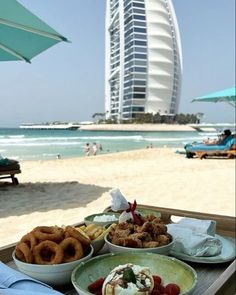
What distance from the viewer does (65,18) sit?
2512 mm

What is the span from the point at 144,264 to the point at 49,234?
11.2 inches

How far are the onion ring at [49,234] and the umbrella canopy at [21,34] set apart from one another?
1.18m

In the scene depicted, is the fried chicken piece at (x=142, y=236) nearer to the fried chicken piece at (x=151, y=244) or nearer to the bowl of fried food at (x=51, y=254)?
the fried chicken piece at (x=151, y=244)

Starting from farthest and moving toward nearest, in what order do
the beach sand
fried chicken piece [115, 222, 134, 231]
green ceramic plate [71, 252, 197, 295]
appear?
the beach sand < fried chicken piece [115, 222, 134, 231] < green ceramic plate [71, 252, 197, 295]

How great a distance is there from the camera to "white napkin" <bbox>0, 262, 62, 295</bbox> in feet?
2.37

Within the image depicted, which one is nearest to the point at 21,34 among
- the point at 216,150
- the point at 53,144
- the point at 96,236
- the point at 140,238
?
the point at 96,236

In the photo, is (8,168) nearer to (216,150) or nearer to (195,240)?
(195,240)

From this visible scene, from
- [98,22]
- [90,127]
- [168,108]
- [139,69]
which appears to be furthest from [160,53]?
[98,22]

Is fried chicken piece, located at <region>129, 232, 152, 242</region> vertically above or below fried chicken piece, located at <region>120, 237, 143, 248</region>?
above

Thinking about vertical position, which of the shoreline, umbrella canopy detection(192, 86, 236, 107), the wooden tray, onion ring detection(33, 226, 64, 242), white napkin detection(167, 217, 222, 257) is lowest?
the wooden tray

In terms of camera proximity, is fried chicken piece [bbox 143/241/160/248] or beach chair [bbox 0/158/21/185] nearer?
fried chicken piece [bbox 143/241/160/248]

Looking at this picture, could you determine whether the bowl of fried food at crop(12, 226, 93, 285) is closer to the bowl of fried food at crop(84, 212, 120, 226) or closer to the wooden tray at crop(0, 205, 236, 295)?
the wooden tray at crop(0, 205, 236, 295)

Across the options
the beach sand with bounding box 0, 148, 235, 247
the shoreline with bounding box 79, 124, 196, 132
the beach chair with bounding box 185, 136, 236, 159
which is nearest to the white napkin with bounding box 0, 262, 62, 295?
the beach sand with bounding box 0, 148, 235, 247

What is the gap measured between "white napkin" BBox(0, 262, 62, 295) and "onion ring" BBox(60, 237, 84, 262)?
0.19m
